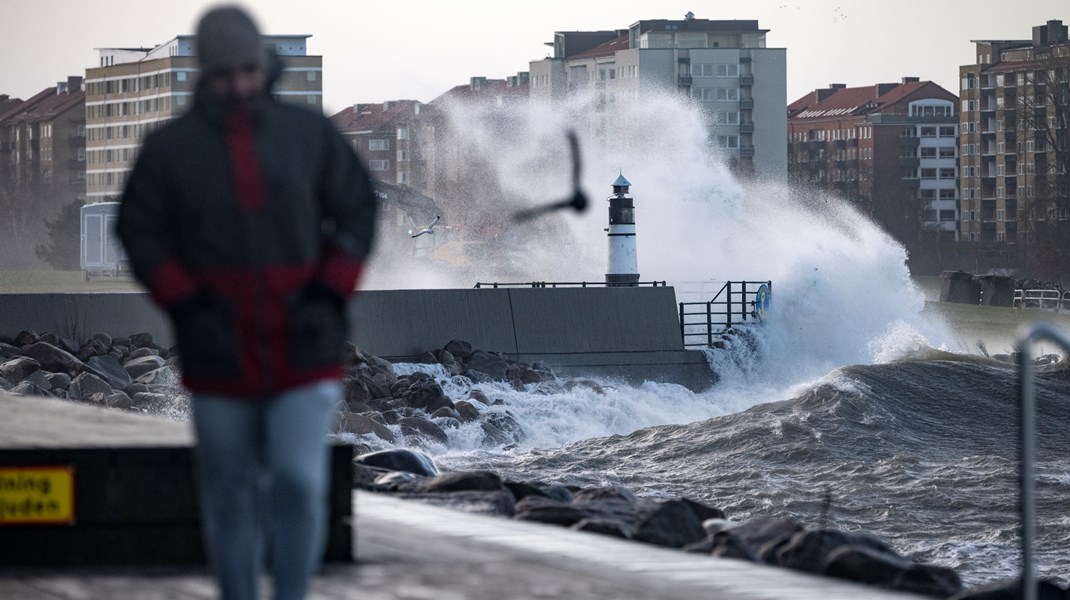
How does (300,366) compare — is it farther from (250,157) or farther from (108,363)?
(108,363)

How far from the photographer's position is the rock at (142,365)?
76.1 feet

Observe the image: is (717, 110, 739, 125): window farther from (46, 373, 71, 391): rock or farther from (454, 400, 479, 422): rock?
(46, 373, 71, 391): rock

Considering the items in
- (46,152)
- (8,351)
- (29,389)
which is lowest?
(29,389)

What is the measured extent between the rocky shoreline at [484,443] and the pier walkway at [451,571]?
119cm

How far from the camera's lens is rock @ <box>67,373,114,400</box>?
21000mm

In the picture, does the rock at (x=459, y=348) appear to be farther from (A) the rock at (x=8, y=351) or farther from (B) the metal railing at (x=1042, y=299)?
(B) the metal railing at (x=1042, y=299)

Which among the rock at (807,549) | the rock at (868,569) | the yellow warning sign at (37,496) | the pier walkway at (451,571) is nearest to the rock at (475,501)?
the rock at (807,549)

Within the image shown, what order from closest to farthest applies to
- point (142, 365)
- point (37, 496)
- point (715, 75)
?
1. point (37, 496)
2. point (142, 365)
3. point (715, 75)

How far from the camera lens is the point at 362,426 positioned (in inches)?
834

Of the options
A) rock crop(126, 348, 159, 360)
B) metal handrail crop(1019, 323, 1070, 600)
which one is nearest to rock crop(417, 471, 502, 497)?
metal handrail crop(1019, 323, 1070, 600)

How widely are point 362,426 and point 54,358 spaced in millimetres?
3998

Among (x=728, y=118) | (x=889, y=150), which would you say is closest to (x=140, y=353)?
(x=728, y=118)

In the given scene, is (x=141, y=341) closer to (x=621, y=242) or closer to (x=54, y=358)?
(x=54, y=358)

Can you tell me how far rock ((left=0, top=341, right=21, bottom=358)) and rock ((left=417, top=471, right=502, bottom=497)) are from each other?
1450 cm
